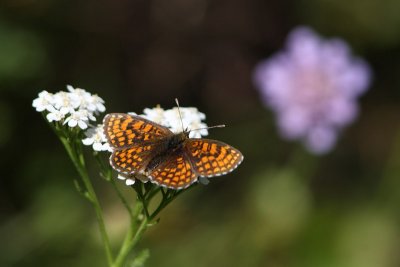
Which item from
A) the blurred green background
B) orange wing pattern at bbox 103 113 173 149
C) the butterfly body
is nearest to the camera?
the butterfly body

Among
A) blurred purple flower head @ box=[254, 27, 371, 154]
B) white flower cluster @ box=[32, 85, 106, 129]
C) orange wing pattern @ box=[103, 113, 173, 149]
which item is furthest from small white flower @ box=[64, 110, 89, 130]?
blurred purple flower head @ box=[254, 27, 371, 154]

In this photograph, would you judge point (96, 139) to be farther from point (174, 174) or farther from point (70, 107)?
point (174, 174)

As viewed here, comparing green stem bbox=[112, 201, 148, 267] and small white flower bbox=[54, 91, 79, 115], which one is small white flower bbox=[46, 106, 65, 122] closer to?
small white flower bbox=[54, 91, 79, 115]

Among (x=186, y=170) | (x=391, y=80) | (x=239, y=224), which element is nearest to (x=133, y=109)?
(x=239, y=224)

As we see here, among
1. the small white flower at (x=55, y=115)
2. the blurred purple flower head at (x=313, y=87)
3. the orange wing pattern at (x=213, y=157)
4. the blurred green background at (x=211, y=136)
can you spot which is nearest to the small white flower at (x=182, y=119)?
the orange wing pattern at (x=213, y=157)

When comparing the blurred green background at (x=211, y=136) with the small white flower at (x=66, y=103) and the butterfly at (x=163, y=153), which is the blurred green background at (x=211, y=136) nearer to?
the butterfly at (x=163, y=153)

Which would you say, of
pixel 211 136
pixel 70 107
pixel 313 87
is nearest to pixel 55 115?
pixel 70 107

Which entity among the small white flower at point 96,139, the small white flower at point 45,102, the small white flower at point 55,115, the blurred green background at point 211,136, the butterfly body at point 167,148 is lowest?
the blurred green background at point 211,136
